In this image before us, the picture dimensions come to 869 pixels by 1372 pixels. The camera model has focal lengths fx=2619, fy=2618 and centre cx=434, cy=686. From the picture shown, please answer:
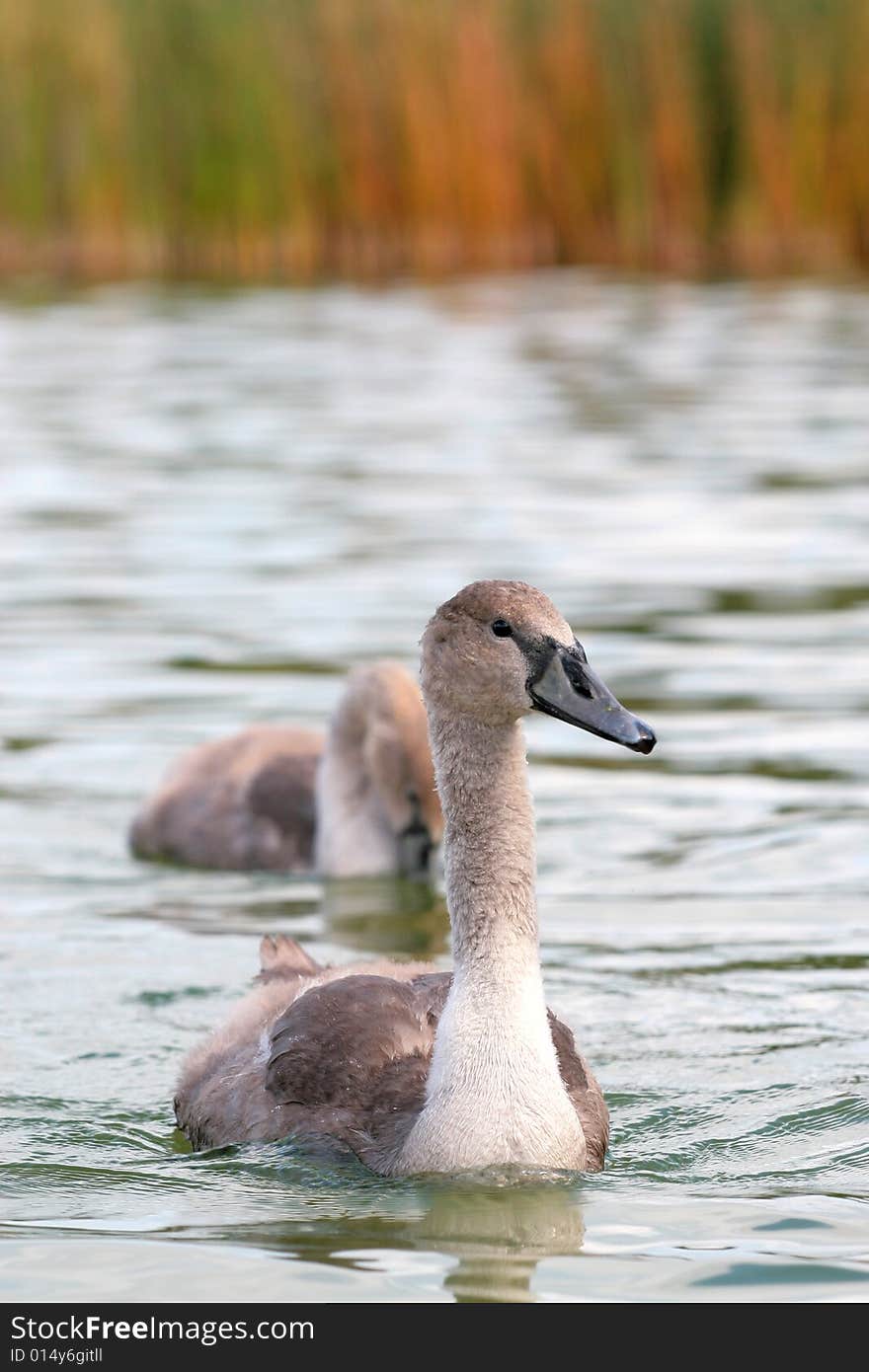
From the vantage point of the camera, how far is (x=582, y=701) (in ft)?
17.5

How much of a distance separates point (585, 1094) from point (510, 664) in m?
0.99

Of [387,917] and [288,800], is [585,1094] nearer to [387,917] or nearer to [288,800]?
[387,917]

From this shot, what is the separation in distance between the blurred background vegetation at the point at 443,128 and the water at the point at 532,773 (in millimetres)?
3020

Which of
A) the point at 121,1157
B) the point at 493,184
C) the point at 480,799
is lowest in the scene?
the point at 121,1157

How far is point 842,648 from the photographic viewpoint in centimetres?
1115

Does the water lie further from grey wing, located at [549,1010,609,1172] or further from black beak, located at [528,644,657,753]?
black beak, located at [528,644,657,753]

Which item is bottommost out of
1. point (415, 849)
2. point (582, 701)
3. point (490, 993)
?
point (415, 849)

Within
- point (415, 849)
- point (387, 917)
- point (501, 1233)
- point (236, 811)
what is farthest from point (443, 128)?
point (501, 1233)

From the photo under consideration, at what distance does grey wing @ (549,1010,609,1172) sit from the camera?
18.2 ft

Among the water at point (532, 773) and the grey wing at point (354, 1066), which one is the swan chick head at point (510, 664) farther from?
the water at point (532, 773)

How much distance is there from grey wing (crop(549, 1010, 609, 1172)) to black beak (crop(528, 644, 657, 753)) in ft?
2.79

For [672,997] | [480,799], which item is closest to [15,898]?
[672,997]

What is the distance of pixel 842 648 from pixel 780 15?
1404cm
